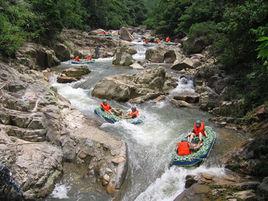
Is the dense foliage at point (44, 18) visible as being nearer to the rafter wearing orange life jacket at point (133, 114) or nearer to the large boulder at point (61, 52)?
the large boulder at point (61, 52)

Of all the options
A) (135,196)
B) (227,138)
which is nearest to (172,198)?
(135,196)

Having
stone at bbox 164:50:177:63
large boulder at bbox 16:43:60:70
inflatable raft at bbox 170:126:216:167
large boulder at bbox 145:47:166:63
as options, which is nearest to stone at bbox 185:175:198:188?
inflatable raft at bbox 170:126:216:167

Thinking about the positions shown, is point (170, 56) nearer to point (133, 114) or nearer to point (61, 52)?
point (61, 52)

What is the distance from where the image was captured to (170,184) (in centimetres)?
1058

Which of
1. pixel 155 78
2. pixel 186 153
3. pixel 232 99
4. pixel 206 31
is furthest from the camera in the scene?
pixel 206 31

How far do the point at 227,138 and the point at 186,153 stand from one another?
2.48 meters

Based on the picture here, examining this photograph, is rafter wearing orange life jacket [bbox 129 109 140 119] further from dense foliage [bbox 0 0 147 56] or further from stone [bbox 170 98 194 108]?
dense foliage [bbox 0 0 147 56]

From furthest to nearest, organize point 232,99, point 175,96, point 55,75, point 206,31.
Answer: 1. point 206,31
2. point 55,75
3. point 175,96
4. point 232,99

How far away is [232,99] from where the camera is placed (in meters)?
16.6

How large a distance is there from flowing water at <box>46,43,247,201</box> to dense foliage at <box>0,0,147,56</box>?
4.14 metres

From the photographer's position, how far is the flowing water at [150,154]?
1015 cm

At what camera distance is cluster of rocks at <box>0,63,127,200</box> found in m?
10.1

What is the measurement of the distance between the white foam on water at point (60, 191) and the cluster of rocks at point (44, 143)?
17 cm

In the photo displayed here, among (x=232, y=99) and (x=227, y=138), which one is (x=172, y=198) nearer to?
(x=227, y=138)
